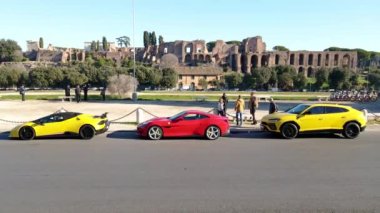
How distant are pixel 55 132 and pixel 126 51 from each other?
A: 161 m

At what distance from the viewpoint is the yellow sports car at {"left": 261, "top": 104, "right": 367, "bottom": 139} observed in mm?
13211

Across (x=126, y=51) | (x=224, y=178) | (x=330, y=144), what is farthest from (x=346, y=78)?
(x=126, y=51)

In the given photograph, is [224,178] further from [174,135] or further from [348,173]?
[174,135]

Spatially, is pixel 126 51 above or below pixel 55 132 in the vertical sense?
above

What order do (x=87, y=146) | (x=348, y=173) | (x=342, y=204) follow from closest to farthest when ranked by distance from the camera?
(x=342, y=204)
(x=348, y=173)
(x=87, y=146)

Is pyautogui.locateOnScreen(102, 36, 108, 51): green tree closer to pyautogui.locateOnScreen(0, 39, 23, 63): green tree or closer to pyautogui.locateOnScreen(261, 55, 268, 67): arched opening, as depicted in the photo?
pyautogui.locateOnScreen(0, 39, 23, 63): green tree

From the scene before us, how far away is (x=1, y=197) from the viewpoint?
6082 mm

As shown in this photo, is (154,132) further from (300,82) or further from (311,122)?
(300,82)

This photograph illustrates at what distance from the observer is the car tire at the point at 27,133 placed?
12.8m

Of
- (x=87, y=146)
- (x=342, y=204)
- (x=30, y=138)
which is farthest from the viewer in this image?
(x=30, y=138)

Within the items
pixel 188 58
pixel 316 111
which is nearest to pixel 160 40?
pixel 188 58

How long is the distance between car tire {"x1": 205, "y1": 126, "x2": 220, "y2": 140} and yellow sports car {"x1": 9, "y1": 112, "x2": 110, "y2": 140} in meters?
4.21

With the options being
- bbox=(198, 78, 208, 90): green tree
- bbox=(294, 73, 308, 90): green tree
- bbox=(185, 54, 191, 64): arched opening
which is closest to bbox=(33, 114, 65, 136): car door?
bbox=(294, 73, 308, 90): green tree

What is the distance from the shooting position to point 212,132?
512 inches
